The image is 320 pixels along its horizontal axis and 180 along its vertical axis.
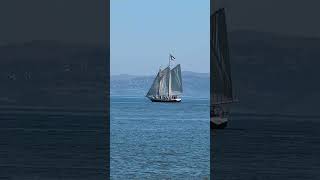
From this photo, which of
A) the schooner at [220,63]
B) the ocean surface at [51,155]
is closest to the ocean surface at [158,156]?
the ocean surface at [51,155]

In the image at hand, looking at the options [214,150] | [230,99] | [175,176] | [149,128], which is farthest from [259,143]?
[149,128]

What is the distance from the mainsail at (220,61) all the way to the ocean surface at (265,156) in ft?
22.1

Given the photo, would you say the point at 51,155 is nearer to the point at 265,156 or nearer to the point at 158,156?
the point at 158,156

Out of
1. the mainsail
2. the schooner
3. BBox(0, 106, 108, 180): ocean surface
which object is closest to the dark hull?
the schooner

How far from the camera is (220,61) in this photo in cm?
12788

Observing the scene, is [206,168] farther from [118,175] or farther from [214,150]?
[214,150]

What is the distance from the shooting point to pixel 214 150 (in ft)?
370

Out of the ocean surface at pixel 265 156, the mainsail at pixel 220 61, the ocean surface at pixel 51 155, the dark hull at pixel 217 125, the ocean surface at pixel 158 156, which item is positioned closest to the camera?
the ocean surface at pixel 51 155

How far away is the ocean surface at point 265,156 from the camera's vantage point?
266ft

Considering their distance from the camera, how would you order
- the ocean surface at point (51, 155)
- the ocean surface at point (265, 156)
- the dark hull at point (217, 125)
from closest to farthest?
the ocean surface at point (51, 155) < the ocean surface at point (265, 156) < the dark hull at point (217, 125)

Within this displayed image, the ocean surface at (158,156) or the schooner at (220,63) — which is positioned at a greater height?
the schooner at (220,63)

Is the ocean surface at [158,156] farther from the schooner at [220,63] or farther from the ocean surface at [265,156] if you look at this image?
the schooner at [220,63]

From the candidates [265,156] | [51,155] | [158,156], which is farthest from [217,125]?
[51,155]

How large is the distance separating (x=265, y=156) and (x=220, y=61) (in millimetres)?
26521
